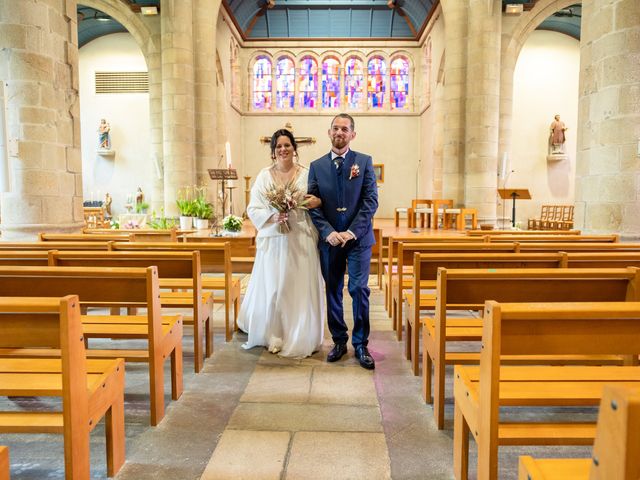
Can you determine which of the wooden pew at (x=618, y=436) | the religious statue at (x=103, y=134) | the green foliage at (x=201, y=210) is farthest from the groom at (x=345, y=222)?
the religious statue at (x=103, y=134)

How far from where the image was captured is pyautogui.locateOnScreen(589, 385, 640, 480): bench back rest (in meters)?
0.73

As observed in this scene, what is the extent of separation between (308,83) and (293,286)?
16375mm

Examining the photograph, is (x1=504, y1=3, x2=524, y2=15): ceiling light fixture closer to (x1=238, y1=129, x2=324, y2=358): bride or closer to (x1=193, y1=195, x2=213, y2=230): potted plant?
(x1=193, y1=195, x2=213, y2=230): potted plant

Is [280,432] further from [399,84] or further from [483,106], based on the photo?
[399,84]

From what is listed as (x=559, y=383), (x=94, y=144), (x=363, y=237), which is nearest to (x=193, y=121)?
(x=94, y=144)

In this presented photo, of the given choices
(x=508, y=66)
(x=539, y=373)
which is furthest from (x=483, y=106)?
(x=539, y=373)

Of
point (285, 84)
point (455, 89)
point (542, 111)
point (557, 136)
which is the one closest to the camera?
point (455, 89)

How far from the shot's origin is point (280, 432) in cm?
240

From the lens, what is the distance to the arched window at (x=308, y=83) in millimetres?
18766

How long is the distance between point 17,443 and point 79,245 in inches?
75.0

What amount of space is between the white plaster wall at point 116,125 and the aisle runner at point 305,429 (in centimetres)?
1484

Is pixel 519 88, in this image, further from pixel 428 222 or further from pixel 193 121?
pixel 193 121

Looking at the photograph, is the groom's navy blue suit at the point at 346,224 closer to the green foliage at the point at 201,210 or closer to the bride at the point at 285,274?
the bride at the point at 285,274

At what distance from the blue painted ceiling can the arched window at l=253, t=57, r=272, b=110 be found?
3.28 ft
